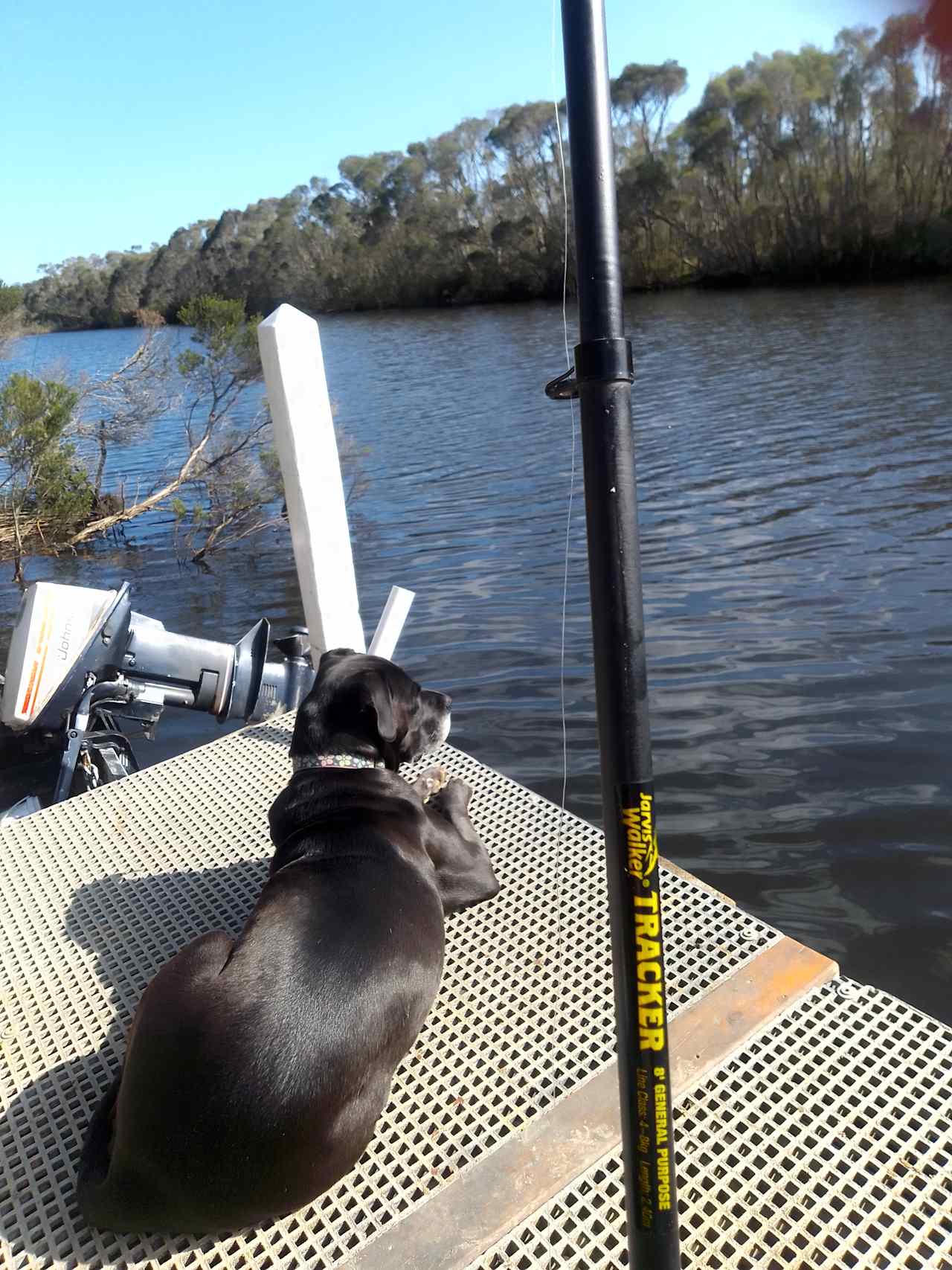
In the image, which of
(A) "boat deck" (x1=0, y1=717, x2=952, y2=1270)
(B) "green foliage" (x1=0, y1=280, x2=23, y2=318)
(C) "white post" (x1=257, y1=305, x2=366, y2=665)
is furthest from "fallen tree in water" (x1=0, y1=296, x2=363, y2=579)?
(A) "boat deck" (x1=0, y1=717, x2=952, y2=1270)

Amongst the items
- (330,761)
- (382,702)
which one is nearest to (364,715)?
(382,702)

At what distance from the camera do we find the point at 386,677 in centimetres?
300

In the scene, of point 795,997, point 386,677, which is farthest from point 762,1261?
point 386,677

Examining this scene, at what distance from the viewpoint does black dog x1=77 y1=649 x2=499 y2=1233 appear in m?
1.74

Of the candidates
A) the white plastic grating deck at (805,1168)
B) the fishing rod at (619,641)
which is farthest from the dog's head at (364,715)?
the fishing rod at (619,641)

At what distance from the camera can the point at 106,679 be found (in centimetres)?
372

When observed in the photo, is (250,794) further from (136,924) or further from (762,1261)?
(762,1261)

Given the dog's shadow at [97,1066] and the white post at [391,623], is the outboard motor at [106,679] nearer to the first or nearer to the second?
the white post at [391,623]

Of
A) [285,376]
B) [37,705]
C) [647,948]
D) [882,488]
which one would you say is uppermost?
[285,376]

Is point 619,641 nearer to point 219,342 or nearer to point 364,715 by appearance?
point 364,715

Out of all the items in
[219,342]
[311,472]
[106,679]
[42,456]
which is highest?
[219,342]

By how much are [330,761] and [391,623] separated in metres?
1.35

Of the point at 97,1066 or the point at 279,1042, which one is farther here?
the point at 97,1066

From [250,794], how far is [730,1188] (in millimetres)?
2219
